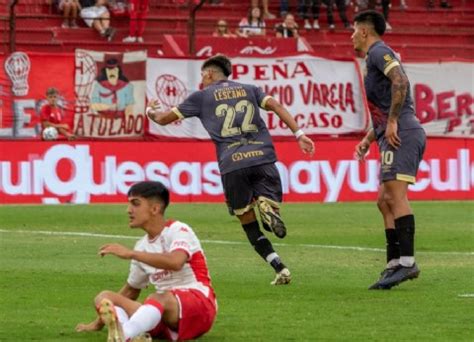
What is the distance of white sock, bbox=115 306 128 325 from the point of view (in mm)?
8568

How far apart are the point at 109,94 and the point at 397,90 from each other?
1609cm

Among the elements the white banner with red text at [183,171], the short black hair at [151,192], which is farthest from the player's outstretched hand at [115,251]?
the white banner with red text at [183,171]

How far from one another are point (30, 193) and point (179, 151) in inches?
111

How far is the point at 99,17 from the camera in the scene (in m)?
30.2

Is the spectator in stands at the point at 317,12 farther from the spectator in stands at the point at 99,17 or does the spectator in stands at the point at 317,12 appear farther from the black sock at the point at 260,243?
the black sock at the point at 260,243

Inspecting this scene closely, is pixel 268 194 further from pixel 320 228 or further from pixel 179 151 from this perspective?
pixel 179 151

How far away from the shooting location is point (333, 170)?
85.1ft

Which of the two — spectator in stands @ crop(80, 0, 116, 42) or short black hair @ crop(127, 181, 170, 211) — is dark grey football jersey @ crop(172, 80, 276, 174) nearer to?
short black hair @ crop(127, 181, 170, 211)

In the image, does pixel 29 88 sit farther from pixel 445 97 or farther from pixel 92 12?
pixel 445 97

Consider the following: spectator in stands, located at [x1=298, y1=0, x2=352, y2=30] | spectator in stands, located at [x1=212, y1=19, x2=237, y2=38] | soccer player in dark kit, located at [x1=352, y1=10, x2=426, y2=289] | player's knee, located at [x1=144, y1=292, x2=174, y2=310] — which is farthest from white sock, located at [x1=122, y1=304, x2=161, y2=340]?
spectator in stands, located at [x1=298, y1=0, x2=352, y2=30]

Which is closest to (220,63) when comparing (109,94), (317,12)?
(109,94)

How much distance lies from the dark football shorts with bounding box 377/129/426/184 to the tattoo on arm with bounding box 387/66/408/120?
244 mm

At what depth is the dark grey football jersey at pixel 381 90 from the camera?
12273 mm

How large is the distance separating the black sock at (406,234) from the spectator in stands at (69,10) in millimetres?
18908
